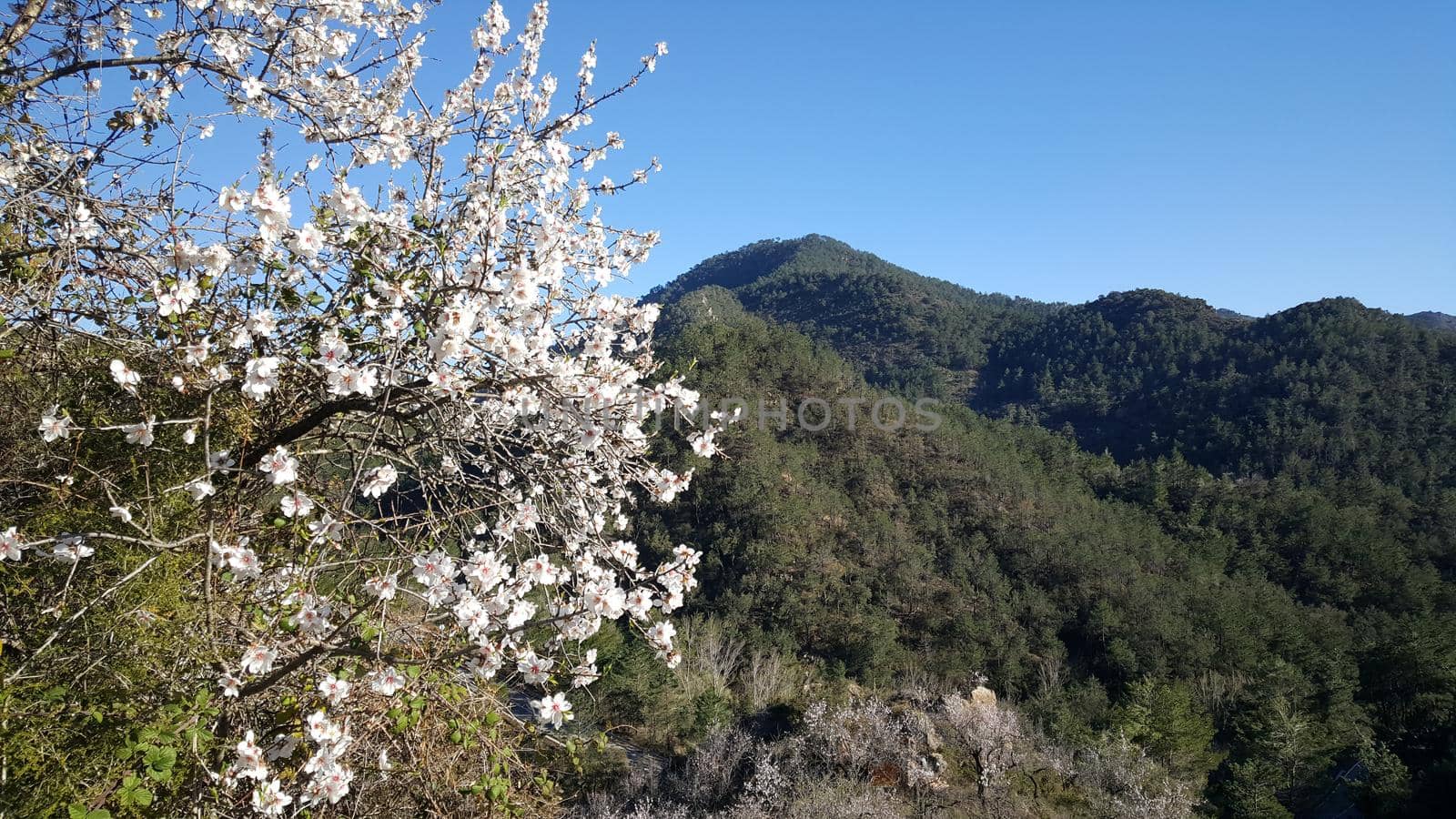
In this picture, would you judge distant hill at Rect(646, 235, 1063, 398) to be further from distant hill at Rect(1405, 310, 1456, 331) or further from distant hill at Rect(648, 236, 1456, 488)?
distant hill at Rect(1405, 310, 1456, 331)

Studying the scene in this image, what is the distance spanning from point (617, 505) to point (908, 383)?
5879 cm

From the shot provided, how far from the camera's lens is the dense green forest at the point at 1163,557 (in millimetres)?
17828

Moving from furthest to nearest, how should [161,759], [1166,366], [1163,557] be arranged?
[1166,366] < [1163,557] < [161,759]

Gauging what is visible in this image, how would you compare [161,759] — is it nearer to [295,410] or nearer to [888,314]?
[295,410]

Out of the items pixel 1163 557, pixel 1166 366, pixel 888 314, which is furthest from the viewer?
pixel 888 314

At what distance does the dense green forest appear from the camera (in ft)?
58.5

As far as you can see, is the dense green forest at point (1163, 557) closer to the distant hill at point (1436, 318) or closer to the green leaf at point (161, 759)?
the green leaf at point (161, 759)

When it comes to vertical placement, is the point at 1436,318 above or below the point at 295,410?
above

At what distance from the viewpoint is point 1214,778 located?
17.2m

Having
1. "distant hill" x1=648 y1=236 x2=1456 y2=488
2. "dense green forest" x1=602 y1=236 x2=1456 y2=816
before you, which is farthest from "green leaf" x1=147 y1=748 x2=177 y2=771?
"distant hill" x1=648 y1=236 x2=1456 y2=488

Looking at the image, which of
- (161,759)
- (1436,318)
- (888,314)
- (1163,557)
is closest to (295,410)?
(161,759)

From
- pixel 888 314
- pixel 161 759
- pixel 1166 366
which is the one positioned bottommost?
pixel 161 759

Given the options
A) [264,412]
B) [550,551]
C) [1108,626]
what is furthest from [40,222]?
[1108,626]

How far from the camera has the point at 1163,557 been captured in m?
30.1
